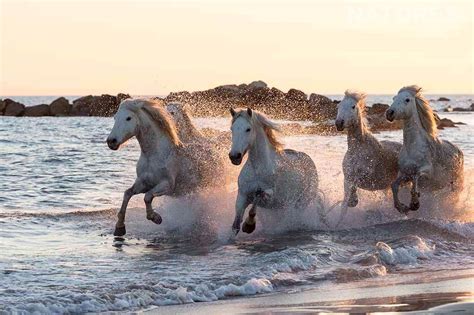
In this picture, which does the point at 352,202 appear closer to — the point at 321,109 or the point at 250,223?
the point at 250,223

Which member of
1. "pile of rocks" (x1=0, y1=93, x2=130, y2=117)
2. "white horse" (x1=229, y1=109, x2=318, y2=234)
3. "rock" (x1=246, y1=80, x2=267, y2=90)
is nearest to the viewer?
"white horse" (x1=229, y1=109, x2=318, y2=234)

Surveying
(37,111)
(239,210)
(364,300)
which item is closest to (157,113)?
(239,210)

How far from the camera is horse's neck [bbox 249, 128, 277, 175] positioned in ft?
36.9

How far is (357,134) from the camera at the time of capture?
41.2ft

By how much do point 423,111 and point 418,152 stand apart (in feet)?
1.88

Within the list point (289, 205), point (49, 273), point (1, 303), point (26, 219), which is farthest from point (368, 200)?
point (1, 303)

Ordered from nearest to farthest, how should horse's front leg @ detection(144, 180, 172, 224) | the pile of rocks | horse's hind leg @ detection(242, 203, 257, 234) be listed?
horse's hind leg @ detection(242, 203, 257, 234) < horse's front leg @ detection(144, 180, 172, 224) < the pile of rocks

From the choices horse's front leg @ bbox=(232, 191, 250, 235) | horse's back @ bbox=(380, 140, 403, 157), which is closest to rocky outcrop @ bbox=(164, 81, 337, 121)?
horse's back @ bbox=(380, 140, 403, 157)

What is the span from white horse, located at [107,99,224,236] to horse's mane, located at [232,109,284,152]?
1280mm

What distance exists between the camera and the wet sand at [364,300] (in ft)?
23.8

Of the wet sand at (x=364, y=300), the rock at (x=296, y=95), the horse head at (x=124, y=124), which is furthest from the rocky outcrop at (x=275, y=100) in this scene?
the wet sand at (x=364, y=300)

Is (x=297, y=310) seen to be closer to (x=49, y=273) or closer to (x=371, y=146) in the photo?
(x=49, y=273)

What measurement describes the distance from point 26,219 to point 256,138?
392 cm

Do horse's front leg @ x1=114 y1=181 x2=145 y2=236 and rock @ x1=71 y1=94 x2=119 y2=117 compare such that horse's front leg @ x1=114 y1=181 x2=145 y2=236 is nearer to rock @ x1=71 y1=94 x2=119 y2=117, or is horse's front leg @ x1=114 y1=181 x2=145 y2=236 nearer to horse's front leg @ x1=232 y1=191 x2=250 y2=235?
horse's front leg @ x1=232 y1=191 x2=250 y2=235
